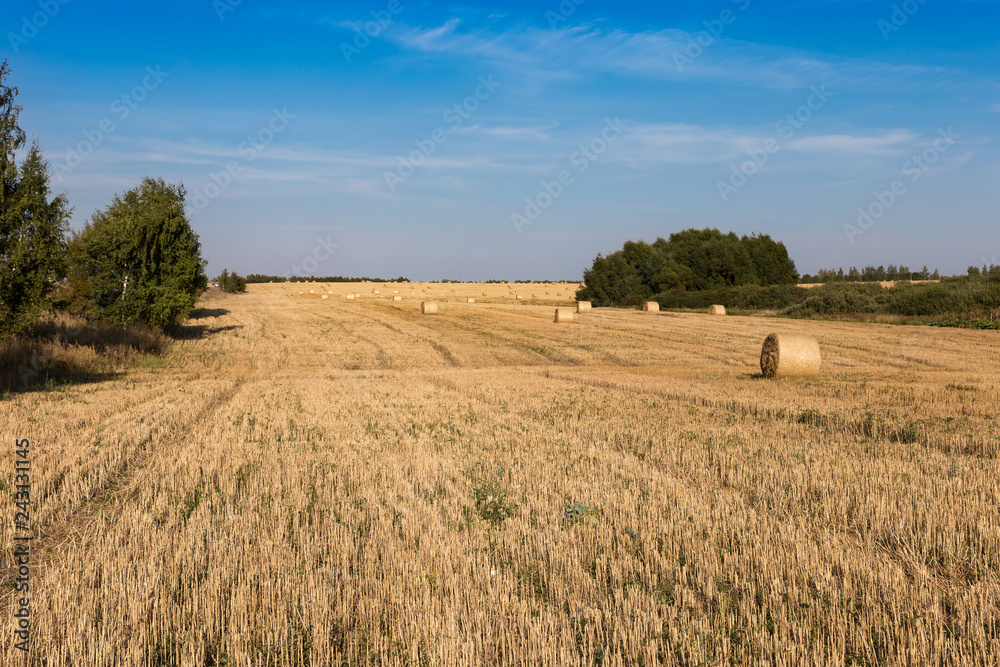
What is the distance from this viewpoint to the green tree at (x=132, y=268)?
93.2 feet

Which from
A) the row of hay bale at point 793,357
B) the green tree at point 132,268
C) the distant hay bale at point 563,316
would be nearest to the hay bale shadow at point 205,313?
the green tree at point 132,268

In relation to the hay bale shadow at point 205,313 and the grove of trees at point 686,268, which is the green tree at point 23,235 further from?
the grove of trees at point 686,268

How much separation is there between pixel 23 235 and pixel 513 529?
606 inches

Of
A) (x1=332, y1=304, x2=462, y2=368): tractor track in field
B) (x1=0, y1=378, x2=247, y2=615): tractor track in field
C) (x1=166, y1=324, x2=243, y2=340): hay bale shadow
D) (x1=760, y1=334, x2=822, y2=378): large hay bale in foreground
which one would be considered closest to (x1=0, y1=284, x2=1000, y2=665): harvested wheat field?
(x1=0, y1=378, x2=247, y2=615): tractor track in field

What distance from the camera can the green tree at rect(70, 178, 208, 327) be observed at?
28406 millimetres

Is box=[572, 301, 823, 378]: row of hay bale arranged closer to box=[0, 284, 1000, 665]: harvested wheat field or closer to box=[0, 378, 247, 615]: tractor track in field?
box=[0, 284, 1000, 665]: harvested wheat field

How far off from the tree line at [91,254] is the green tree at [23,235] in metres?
0.02

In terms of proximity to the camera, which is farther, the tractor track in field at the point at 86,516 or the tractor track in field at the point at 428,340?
the tractor track in field at the point at 428,340

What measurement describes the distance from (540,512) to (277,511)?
9.14 feet

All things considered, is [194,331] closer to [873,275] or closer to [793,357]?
[793,357]

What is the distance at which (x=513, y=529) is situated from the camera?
6.52 meters

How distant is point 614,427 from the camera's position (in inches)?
474

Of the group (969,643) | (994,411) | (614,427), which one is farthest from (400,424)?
(994,411)

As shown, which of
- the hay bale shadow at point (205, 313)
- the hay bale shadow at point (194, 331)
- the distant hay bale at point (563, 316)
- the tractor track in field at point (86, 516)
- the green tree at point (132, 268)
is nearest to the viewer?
the tractor track in field at point (86, 516)
